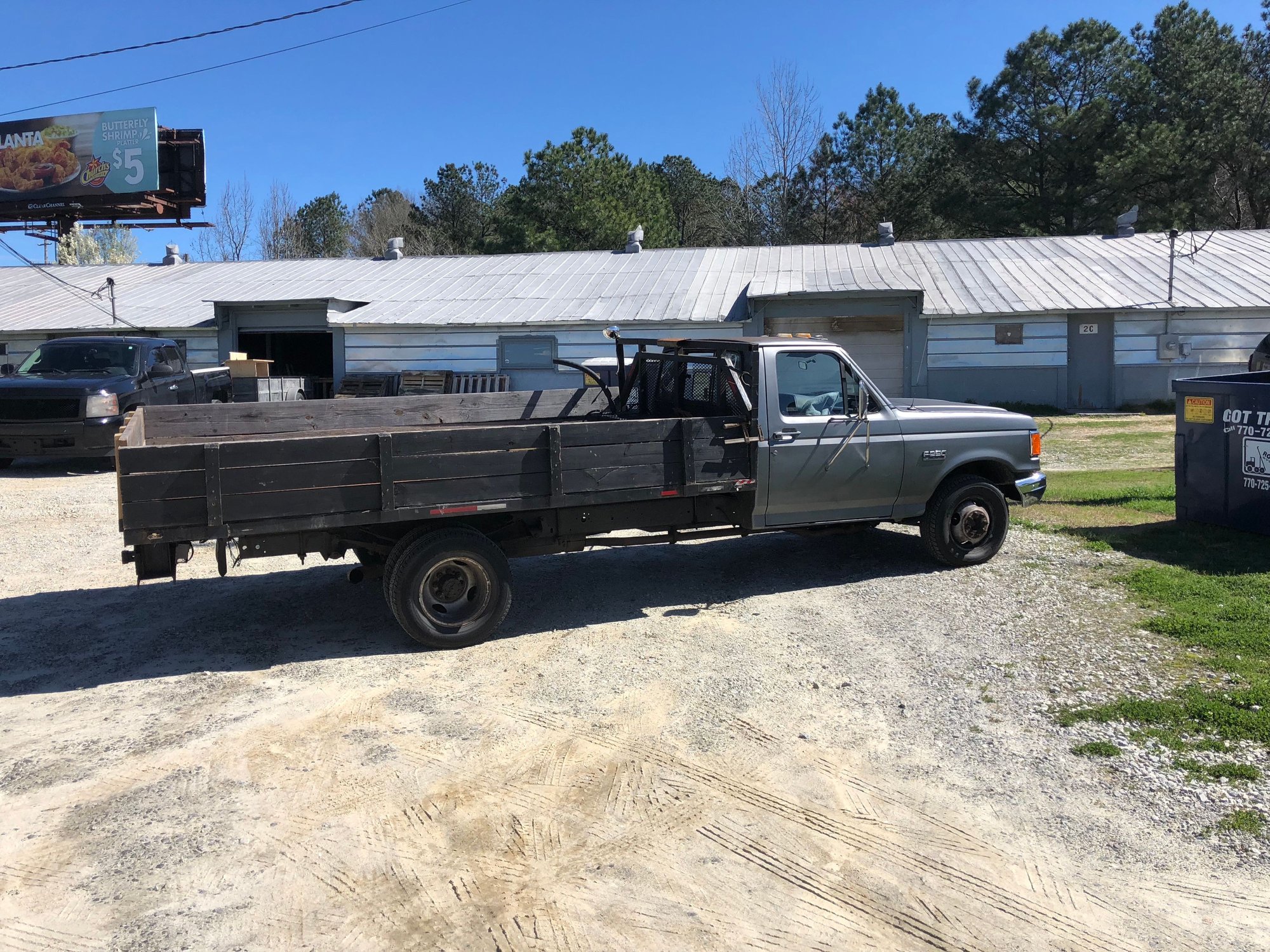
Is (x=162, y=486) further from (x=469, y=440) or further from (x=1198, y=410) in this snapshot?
(x=1198, y=410)

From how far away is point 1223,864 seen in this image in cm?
386

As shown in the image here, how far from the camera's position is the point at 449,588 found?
21.5 ft

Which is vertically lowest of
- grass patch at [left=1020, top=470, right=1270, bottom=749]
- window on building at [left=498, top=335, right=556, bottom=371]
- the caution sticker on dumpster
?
grass patch at [left=1020, top=470, right=1270, bottom=749]

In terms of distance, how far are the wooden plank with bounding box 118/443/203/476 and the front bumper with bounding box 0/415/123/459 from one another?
9.13 m

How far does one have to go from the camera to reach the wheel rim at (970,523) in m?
8.16

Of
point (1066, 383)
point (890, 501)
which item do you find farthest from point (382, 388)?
point (890, 501)

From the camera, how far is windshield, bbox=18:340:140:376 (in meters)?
14.6

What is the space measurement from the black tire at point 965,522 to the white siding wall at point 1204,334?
54.3ft

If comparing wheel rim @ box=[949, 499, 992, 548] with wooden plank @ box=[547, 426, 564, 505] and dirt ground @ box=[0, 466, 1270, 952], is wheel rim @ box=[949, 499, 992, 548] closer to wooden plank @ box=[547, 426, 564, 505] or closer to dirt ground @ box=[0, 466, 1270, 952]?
dirt ground @ box=[0, 466, 1270, 952]

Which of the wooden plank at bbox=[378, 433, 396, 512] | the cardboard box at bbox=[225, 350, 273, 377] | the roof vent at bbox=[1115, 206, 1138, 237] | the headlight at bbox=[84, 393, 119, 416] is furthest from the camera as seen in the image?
the roof vent at bbox=[1115, 206, 1138, 237]

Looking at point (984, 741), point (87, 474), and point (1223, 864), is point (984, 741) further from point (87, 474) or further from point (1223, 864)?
point (87, 474)

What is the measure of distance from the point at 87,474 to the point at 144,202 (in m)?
27.5

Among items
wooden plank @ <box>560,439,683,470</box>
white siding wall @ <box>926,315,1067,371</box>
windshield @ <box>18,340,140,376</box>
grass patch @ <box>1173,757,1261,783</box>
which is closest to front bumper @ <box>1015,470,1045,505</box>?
wooden plank @ <box>560,439,683,470</box>

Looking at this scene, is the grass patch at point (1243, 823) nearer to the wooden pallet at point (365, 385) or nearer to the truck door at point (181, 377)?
the truck door at point (181, 377)
